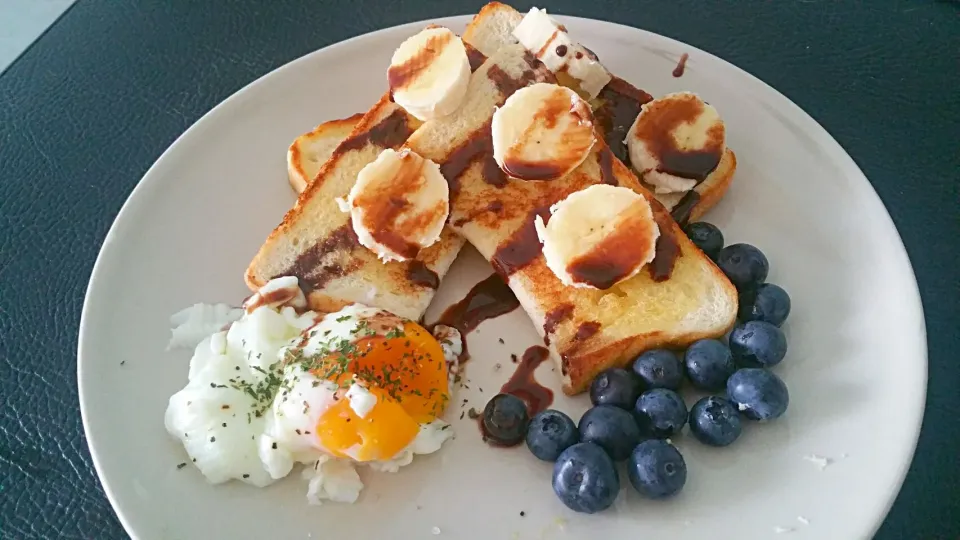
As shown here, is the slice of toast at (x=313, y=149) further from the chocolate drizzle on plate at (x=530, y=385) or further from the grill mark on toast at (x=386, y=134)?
the chocolate drizzle on plate at (x=530, y=385)

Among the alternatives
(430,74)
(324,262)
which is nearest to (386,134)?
(430,74)

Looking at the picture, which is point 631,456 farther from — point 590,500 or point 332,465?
point 332,465

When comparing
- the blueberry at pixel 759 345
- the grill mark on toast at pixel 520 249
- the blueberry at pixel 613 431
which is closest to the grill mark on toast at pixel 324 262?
the grill mark on toast at pixel 520 249

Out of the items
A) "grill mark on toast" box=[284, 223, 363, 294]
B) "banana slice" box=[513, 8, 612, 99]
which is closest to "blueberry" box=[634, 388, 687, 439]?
"grill mark on toast" box=[284, 223, 363, 294]

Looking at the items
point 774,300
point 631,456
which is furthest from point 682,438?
point 774,300

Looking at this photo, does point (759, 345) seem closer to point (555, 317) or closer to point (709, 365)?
point (709, 365)

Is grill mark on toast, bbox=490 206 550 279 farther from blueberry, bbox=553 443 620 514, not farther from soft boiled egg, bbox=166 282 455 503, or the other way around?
blueberry, bbox=553 443 620 514
